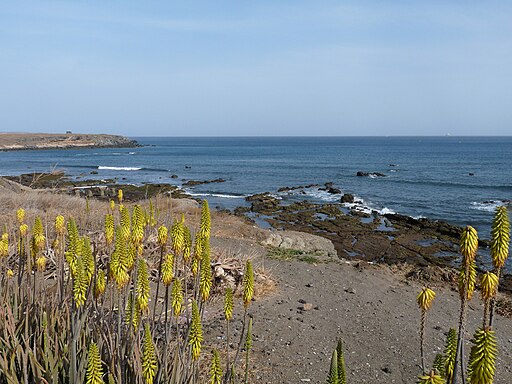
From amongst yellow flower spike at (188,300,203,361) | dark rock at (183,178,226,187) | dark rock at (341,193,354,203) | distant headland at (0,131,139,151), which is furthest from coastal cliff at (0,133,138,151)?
yellow flower spike at (188,300,203,361)

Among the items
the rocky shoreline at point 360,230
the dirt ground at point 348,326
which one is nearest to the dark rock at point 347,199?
the rocky shoreline at point 360,230

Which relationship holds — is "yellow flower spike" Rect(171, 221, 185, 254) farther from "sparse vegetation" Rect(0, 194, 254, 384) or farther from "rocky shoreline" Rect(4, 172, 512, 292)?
"rocky shoreline" Rect(4, 172, 512, 292)

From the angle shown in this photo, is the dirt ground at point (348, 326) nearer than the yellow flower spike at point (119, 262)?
No

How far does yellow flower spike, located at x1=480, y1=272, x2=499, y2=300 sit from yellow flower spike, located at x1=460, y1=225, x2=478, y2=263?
0.17 m

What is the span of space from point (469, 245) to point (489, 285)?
241 mm

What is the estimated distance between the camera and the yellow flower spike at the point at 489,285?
244 centimetres

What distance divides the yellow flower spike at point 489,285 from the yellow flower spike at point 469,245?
0.17m

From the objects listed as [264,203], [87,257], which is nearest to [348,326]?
[87,257]

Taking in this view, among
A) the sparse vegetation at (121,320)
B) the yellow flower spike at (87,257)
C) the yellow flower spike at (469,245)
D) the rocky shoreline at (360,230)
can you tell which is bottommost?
the rocky shoreline at (360,230)

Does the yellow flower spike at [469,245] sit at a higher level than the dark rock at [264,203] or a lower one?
higher

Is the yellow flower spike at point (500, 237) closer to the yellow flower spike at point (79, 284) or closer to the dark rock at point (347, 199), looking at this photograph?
the yellow flower spike at point (79, 284)

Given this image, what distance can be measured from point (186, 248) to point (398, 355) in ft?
18.1

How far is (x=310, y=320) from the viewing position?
9.25 metres

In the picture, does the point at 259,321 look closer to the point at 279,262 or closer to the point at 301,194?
the point at 279,262
